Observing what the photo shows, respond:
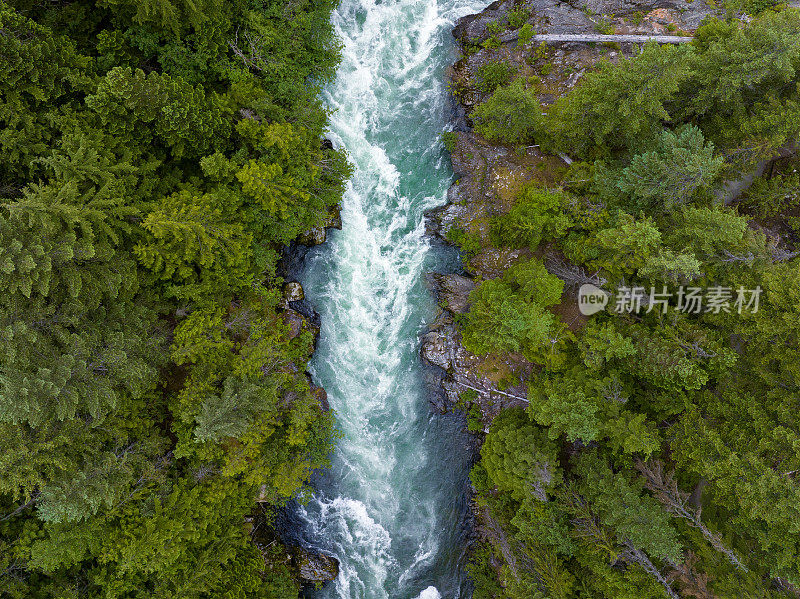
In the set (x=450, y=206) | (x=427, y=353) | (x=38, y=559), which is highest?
A: (x=450, y=206)

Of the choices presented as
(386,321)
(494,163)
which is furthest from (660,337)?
(386,321)

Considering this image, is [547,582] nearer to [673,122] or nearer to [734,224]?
[734,224]

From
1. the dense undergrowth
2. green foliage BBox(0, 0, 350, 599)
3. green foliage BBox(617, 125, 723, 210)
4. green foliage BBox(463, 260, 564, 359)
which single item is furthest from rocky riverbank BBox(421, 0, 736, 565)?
green foliage BBox(0, 0, 350, 599)

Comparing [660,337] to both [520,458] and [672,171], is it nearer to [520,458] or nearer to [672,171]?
[672,171]

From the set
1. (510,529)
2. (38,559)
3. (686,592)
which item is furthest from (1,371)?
(686,592)

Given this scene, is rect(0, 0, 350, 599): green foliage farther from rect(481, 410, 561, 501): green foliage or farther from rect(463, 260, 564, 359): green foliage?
rect(463, 260, 564, 359): green foliage

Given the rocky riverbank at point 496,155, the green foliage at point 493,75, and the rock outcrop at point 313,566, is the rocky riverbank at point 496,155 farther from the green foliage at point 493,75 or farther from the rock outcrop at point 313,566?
the rock outcrop at point 313,566

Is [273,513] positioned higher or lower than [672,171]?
lower

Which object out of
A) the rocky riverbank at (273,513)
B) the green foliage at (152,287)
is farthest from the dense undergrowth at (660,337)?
the green foliage at (152,287)
